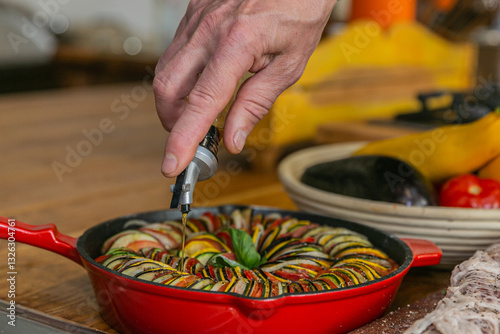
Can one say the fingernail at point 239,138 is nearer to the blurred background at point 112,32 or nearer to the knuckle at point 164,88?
the knuckle at point 164,88

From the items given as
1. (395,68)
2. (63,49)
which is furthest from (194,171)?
(63,49)

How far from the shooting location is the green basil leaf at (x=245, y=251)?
2.17ft

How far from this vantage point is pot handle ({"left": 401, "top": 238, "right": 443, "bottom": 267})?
2.29ft

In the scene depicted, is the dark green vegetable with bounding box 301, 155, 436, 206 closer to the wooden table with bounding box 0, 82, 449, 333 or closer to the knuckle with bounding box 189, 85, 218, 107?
the wooden table with bounding box 0, 82, 449, 333

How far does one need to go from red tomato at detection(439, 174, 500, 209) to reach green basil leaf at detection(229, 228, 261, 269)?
36 centimetres

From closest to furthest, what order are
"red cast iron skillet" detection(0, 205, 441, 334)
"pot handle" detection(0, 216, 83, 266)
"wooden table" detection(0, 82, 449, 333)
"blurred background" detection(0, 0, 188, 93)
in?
1. "red cast iron skillet" detection(0, 205, 441, 334)
2. "pot handle" detection(0, 216, 83, 266)
3. "wooden table" detection(0, 82, 449, 333)
4. "blurred background" detection(0, 0, 188, 93)

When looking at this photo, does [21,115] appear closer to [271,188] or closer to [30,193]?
[30,193]

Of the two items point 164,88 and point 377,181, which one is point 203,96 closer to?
point 164,88

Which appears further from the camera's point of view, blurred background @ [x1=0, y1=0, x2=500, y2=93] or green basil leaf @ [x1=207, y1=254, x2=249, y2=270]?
blurred background @ [x1=0, y1=0, x2=500, y2=93]

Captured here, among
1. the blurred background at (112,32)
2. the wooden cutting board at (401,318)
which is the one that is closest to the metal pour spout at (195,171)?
the wooden cutting board at (401,318)

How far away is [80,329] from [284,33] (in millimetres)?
361

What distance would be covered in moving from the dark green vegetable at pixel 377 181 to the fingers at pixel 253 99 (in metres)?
0.29

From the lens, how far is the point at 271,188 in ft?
4.50

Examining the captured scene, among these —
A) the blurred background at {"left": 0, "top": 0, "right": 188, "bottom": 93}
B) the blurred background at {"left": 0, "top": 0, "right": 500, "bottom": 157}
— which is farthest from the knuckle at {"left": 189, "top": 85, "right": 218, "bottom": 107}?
the blurred background at {"left": 0, "top": 0, "right": 188, "bottom": 93}
